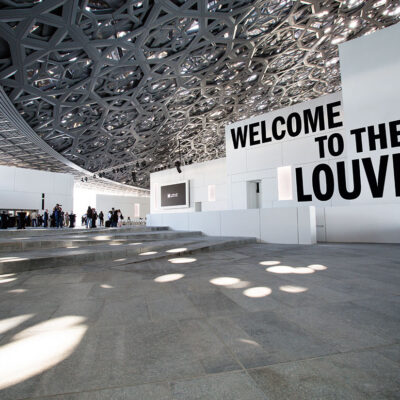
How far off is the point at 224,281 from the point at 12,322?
2761mm

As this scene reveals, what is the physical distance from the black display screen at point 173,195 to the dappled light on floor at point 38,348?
23.7m

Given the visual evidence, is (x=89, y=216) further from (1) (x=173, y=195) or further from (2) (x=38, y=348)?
Result: (2) (x=38, y=348)

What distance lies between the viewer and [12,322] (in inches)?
99.0

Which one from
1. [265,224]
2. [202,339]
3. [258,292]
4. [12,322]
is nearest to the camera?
[202,339]

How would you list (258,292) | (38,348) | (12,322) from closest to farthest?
(38,348)
(12,322)
(258,292)

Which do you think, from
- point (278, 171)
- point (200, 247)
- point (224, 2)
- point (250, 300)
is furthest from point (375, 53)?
point (250, 300)

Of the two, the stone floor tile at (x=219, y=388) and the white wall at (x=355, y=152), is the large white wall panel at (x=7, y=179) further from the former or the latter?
the stone floor tile at (x=219, y=388)

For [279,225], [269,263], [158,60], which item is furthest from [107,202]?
[269,263]

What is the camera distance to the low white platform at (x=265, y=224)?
1040 cm

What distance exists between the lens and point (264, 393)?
1399 mm

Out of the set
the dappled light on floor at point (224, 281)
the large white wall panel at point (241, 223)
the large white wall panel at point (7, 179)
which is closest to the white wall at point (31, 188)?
the large white wall panel at point (7, 179)

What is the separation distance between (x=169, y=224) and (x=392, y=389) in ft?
50.1

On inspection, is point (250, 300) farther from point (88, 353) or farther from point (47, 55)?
point (47, 55)

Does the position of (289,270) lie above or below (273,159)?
below
